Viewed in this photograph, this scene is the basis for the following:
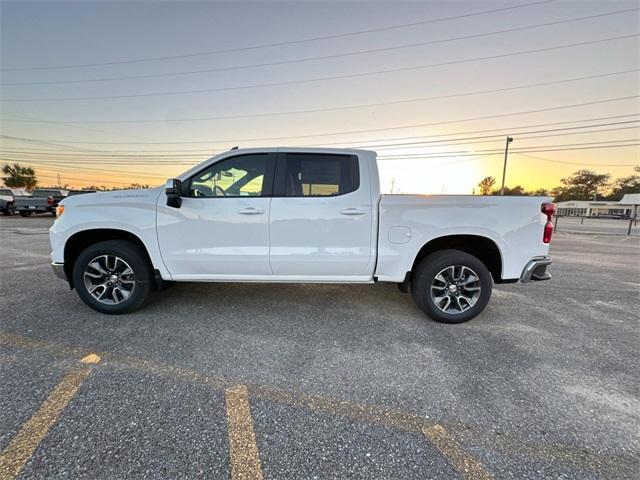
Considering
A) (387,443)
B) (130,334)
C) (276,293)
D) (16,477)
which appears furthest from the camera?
(276,293)

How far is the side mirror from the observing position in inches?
125

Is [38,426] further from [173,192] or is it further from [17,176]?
[17,176]

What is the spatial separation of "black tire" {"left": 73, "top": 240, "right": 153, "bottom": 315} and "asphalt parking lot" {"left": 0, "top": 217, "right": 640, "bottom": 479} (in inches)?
6.5

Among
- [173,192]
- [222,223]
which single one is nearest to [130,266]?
[173,192]

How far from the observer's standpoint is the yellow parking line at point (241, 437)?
155cm

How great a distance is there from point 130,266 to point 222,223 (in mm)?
1201

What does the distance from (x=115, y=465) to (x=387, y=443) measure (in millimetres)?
1503

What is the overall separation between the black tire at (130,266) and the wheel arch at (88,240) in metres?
0.06

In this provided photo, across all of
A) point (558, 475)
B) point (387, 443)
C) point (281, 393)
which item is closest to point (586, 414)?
point (558, 475)

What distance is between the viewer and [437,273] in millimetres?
3354

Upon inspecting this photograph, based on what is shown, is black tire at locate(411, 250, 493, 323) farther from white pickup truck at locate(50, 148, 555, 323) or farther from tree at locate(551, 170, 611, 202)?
tree at locate(551, 170, 611, 202)

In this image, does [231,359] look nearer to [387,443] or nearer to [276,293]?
[387,443]

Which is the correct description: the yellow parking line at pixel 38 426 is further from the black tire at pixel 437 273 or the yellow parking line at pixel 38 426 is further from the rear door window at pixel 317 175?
the black tire at pixel 437 273

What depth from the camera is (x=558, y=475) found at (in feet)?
5.16
